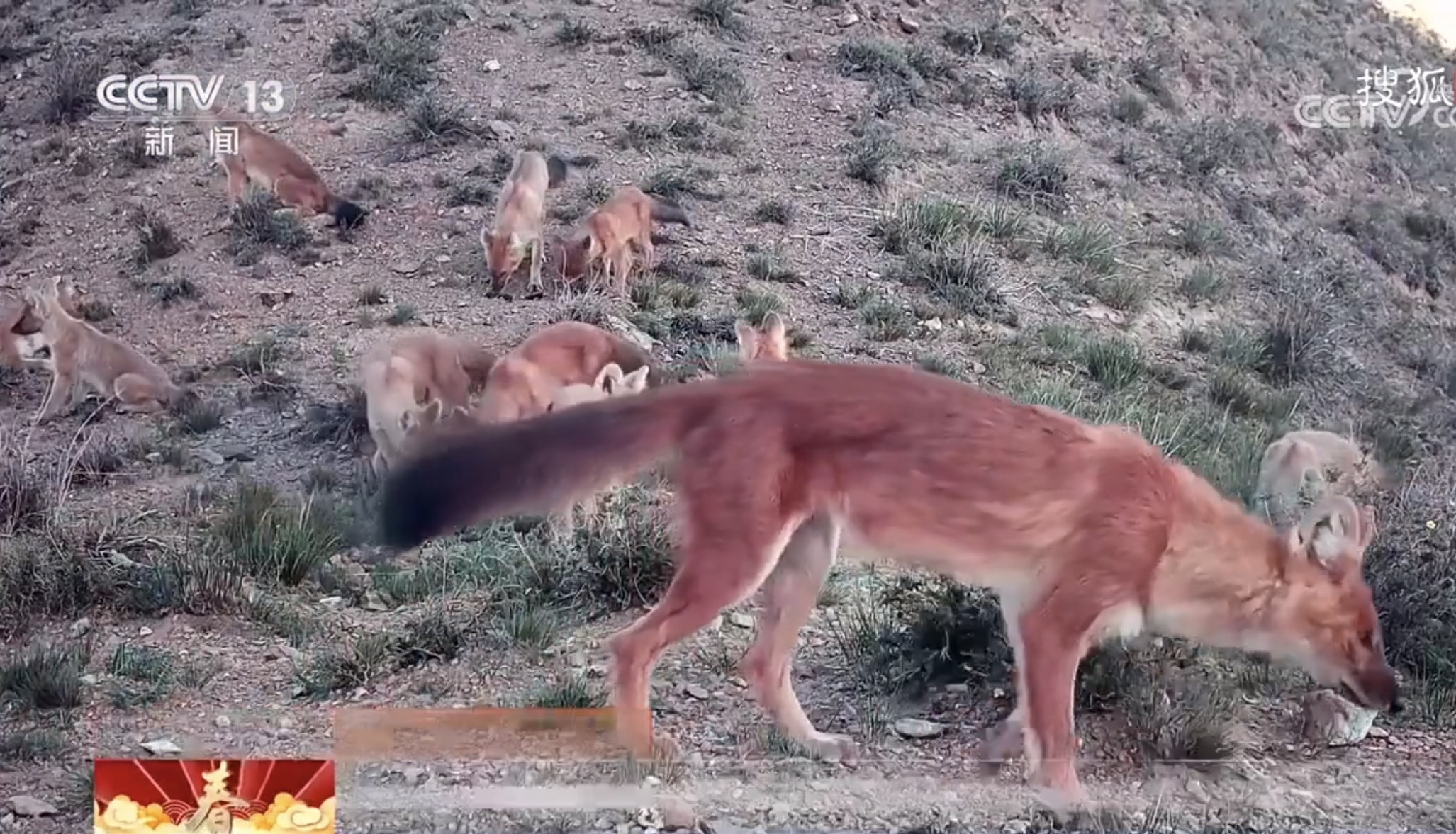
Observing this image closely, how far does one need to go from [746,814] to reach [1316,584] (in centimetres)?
173

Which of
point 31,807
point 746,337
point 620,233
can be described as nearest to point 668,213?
point 620,233

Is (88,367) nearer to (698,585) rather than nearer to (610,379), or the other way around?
(610,379)

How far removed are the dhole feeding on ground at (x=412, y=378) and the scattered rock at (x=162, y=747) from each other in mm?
947

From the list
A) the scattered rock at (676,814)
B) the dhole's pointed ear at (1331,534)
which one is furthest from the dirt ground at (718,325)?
the dhole's pointed ear at (1331,534)

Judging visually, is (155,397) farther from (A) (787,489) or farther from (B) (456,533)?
(A) (787,489)

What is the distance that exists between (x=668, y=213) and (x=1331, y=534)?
227 centimetres

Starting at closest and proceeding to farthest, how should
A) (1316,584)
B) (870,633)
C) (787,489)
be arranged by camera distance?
(787,489) < (1316,584) < (870,633)

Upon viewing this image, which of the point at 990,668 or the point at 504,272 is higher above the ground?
the point at 504,272

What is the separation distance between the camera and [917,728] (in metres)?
4.16

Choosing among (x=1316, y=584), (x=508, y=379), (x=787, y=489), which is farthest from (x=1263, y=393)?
(x=508, y=379)

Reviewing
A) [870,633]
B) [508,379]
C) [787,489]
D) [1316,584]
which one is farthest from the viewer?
[508,379]

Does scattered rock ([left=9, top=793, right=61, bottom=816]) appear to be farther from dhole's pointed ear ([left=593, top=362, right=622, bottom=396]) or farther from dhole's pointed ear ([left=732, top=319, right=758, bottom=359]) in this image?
dhole's pointed ear ([left=732, top=319, right=758, bottom=359])

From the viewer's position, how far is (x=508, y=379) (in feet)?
14.9

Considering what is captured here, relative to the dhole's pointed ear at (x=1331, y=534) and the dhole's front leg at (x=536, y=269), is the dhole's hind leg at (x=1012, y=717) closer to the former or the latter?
the dhole's pointed ear at (x=1331, y=534)
